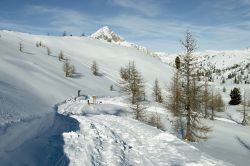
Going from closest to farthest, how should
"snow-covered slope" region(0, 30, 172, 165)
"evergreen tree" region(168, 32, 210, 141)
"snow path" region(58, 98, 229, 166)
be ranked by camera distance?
"snow path" region(58, 98, 229, 166) → "snow-covered slope" region(0, 30, 172, 165) → "evergreen tree" region(168, 32, 210, 141)

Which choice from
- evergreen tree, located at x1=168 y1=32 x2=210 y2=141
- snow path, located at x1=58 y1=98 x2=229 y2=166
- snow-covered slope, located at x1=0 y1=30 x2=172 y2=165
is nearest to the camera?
snow path, located at x1=58 y1=98 x2=229 y2=166

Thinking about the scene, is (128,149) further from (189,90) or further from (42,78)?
(42,78)

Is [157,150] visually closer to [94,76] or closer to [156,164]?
[156,164]

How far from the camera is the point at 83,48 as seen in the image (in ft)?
599

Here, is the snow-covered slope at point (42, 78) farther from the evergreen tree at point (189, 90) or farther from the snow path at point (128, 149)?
the evergreen tree at point (189, 90)

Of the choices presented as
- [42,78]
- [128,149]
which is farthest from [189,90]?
[42,78]

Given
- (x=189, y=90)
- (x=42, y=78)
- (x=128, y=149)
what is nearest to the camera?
(x=128, y=149)

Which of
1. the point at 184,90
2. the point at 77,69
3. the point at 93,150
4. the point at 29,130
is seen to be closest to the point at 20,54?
the point at 77,69

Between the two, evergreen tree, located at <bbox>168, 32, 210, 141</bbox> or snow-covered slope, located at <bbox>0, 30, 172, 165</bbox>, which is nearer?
snow-covered slope, located at <bbox>0, 30, 172, 165</bbox>

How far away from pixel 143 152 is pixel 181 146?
2461mm

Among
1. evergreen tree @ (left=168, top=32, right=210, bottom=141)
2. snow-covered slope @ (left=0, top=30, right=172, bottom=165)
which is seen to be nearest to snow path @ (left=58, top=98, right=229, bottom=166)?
snow-covered slope @ (left=0, top=30, right=172, bottom=165)

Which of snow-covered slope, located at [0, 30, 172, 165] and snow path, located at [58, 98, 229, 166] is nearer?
snow path, located at [58, 98, 229, 166]

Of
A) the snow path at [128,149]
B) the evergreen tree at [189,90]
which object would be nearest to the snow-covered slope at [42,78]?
the snow path at [128,149]

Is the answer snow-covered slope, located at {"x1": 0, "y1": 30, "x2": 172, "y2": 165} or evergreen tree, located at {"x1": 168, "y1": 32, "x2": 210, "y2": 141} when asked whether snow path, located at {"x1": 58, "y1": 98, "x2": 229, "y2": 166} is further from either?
evergreen tree, located at {"x1": 168, "y1": 32, "x2": 210, "y2": 141}
